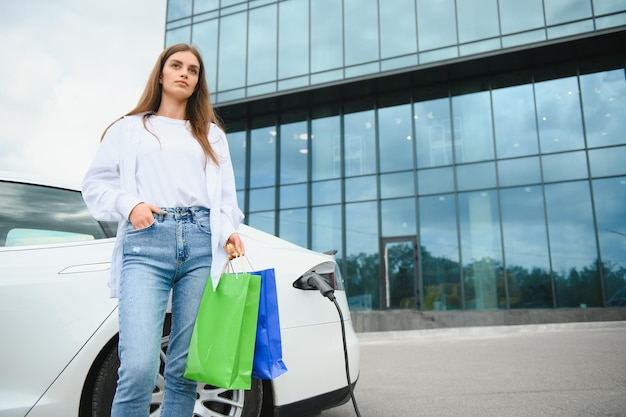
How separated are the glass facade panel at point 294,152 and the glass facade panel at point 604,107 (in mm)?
9191

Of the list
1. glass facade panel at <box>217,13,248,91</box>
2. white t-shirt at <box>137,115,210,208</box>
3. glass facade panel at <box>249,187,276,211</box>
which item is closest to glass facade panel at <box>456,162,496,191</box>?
glass facade panel at <box>249,187,276,211</box>

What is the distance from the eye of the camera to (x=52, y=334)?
2.15 meters

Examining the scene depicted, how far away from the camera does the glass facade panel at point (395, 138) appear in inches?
632

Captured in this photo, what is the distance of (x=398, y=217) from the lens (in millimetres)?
15602

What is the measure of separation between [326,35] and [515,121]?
22.8 feet

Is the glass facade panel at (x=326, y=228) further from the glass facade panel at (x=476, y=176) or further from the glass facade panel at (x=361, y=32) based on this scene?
the glass facade panel at (x=361, y=32)

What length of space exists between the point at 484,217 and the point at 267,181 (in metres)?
7.79

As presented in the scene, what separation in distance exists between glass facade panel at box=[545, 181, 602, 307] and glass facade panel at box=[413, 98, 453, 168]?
3318 millimetres

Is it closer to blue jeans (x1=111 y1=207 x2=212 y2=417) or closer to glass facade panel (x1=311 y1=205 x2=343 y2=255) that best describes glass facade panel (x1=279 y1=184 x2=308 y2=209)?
glass facade panel (x1=311 y1=205 x2=343 y2=255)

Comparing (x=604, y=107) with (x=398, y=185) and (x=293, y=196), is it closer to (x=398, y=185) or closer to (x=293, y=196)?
(x=398, y=185)

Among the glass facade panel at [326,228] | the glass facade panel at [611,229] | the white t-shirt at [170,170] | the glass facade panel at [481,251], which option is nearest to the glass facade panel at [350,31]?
the glass facade panel at [326,228]

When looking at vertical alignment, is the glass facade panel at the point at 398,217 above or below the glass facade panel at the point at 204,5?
below

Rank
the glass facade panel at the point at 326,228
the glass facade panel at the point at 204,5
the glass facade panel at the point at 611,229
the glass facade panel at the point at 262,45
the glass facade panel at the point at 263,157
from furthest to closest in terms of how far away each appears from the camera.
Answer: the glass facade panel at the point at 204,5 → the glass facade panel at the point at 263,157 → the glass facade panel at the point at 262,45 → the glass facade panel at the point at 326,228 → the glass facade panel at the point at 611,229

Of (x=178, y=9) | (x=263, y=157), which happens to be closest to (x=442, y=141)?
(x=263, y=157)
